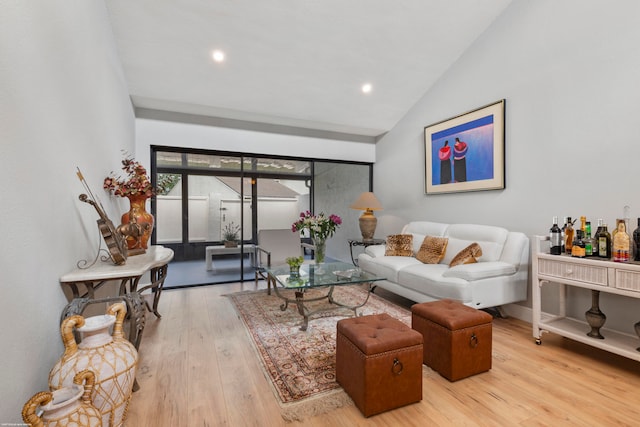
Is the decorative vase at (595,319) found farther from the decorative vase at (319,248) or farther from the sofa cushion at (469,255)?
the decorative vase at (319,248)

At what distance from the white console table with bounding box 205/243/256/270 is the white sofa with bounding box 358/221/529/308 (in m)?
2.12

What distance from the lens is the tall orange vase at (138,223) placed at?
105 inches

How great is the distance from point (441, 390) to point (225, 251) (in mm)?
3755

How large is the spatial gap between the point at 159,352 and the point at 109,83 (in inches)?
101

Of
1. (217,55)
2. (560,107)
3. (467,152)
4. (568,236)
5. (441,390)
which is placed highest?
(217,55)

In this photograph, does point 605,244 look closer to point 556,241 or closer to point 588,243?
point 588,243

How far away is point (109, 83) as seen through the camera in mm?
2812

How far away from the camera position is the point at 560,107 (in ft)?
9.27

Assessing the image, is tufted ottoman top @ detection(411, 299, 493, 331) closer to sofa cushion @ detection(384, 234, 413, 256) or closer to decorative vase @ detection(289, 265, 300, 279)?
decorative vase @ detection(289, 265, 300, 279)

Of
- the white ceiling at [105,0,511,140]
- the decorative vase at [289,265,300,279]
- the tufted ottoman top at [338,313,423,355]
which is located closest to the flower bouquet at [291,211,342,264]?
the decorative vase at [289,265,300,279]

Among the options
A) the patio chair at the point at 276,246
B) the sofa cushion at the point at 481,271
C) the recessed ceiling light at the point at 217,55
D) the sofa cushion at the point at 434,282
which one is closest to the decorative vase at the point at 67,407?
the sofa cushion at the point at 434,282

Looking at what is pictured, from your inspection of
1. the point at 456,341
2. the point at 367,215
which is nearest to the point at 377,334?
the point at 456,341

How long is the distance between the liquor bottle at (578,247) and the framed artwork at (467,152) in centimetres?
115

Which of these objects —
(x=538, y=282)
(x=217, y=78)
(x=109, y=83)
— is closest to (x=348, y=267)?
(x=538, y=282)
